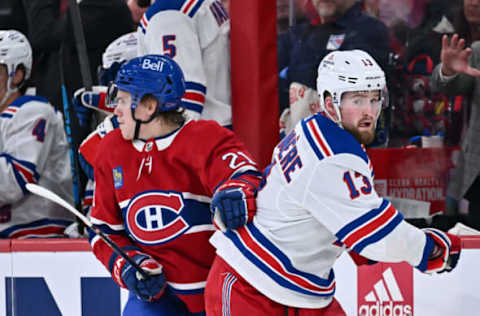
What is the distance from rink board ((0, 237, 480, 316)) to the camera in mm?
3107

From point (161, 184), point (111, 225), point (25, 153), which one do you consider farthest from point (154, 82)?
point (25, 153)

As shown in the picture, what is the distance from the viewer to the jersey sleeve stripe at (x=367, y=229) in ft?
7.06

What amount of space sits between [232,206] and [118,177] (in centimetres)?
47

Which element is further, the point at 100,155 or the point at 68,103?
the point at 68,103

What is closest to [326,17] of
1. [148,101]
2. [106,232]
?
[148,101]

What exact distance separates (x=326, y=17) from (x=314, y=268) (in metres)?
1.45

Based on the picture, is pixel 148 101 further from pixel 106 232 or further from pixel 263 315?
pixel 263 315

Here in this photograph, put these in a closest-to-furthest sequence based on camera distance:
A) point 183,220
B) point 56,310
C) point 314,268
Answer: point 314,268
point 183,220
point 56,310

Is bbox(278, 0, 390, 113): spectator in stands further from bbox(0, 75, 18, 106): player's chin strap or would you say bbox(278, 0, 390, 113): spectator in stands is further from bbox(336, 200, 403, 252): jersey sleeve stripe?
bbox(336, 200, 403, 252): jersey sleeve stripe

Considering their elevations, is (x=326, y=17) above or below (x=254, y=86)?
above

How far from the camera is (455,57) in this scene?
3.38 m

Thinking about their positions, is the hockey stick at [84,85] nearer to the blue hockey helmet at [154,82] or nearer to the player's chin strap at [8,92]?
the player's chin strap at [8,92]

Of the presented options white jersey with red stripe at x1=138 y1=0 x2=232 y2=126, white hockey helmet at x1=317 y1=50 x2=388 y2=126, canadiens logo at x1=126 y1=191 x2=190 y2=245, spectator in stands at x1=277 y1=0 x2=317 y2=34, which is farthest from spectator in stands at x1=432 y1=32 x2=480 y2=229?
canadiens logo at x1=126 y1=191 x2=190 y2=245

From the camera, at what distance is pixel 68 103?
145 inches
